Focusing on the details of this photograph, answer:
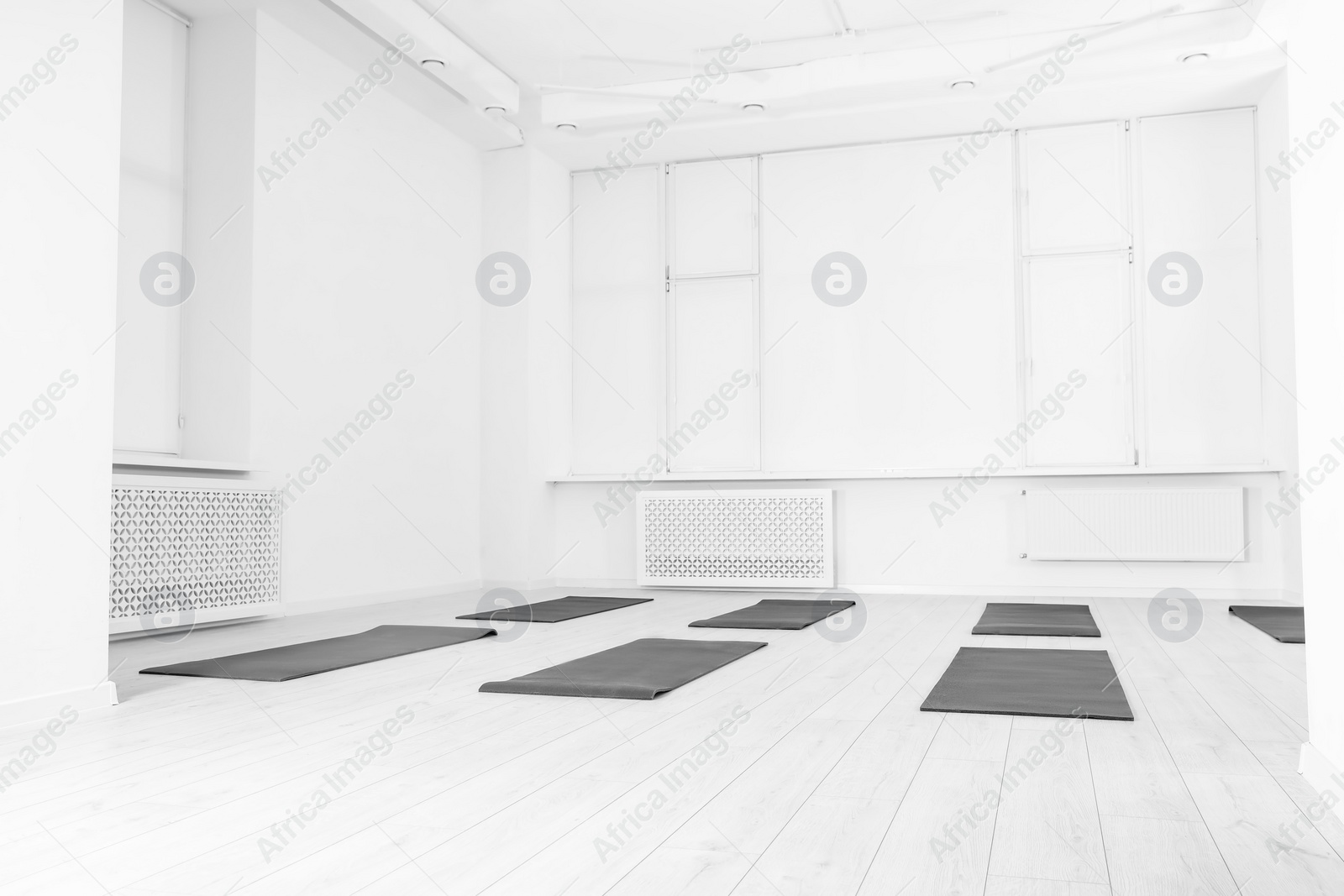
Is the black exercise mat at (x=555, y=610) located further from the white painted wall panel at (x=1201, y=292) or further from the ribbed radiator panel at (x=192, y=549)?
the white painted wall panel at (x=1201, y=292)

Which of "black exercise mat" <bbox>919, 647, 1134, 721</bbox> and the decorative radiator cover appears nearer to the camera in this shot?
"black exercise mat" <bbox>919, 647, 1134, 721</bbox>

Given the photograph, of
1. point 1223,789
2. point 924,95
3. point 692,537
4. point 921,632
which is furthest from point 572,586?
point 1223,789

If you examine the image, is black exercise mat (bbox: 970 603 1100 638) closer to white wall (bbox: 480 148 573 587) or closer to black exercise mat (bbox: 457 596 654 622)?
black exercise mat (bbox: 457 596 654 622)

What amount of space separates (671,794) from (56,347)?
194cm

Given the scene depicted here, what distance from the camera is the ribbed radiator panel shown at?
3.96 metres

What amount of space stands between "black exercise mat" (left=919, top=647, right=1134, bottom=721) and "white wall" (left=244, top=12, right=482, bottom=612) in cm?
316

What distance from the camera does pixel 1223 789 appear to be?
1880 mm

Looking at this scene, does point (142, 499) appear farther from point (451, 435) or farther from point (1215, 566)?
point (1215, 566)

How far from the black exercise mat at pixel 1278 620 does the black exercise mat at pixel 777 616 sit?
178cm

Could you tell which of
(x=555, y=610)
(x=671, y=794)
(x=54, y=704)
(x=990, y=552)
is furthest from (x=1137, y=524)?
(x=54, y=704)

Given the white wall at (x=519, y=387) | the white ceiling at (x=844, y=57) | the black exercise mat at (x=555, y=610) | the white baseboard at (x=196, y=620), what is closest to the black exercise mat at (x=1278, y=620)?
the white ceiling at (x=844, y=57)

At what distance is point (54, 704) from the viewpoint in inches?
102

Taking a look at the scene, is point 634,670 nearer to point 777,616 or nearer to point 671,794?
point 671,794

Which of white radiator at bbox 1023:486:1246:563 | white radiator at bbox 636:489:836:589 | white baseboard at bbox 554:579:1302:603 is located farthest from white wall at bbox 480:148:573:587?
white radiator at bbox 1023:486:1246:563
